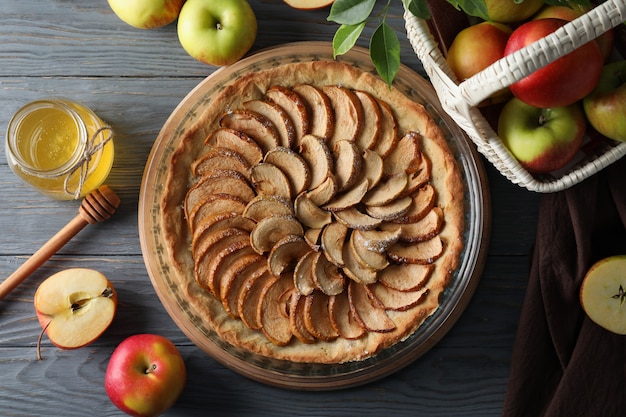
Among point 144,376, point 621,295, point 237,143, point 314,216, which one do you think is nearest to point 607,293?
point 621,295

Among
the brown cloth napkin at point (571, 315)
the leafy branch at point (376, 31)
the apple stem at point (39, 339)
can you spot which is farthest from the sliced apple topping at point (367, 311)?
the apple stem at point (39, 339)

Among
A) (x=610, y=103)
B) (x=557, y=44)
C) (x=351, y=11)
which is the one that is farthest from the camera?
(x=610, y=103)

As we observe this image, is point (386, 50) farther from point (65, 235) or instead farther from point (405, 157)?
point (65, 235)

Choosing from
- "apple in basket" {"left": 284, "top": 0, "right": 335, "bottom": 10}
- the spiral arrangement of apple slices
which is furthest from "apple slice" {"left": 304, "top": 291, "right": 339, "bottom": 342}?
"apple in basket" {"left": 284, "top": 0, "right": 335, "bottom": 10}

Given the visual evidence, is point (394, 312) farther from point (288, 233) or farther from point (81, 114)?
point (81, 114)

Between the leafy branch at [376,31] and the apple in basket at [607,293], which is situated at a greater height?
the leafy branch at [376,31]

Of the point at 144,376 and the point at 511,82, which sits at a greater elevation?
the point at 511,82

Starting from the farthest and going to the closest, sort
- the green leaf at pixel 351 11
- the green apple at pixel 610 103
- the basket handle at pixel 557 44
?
the green apple at pixel 610 103 < the green leaf at pixel 351 11 < the basket handle at pixel 557 44

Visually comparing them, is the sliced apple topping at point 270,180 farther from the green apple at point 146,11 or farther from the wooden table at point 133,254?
the green apple at point 146,11
